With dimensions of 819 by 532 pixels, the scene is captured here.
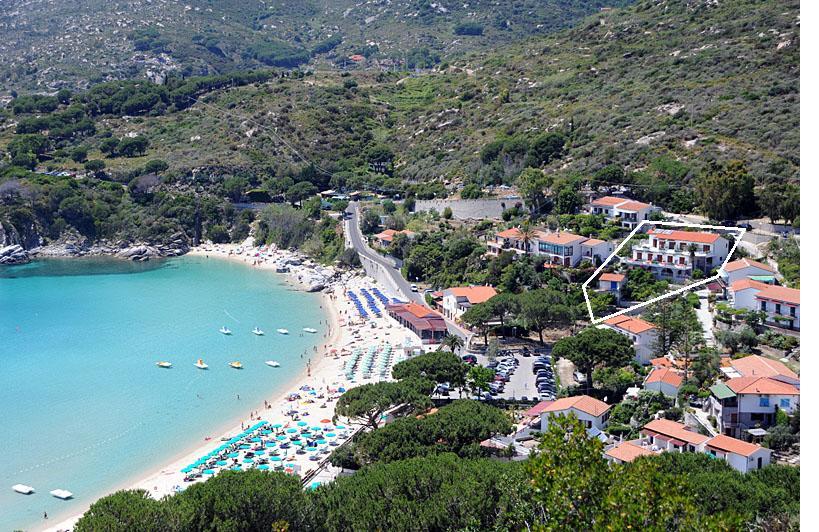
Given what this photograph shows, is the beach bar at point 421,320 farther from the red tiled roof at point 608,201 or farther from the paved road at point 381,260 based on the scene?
the red tiled roof at point 608,201

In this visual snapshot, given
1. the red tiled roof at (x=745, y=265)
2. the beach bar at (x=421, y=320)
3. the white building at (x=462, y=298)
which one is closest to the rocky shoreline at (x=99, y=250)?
the beach bar at (x=421, y=320)

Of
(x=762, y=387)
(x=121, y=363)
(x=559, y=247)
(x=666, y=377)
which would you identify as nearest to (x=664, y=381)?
(x=666, y=377)

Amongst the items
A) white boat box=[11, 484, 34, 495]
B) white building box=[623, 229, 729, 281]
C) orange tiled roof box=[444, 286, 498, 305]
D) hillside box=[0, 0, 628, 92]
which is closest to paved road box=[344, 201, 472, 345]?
orange tiled roof box=[444, 286, 498, 305]

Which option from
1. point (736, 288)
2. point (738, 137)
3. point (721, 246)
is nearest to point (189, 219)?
point (738, 137)

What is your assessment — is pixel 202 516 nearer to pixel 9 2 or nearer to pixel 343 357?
pixel 343 357

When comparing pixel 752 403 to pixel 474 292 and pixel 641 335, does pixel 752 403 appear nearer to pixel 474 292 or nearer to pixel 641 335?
pixel 641 335
